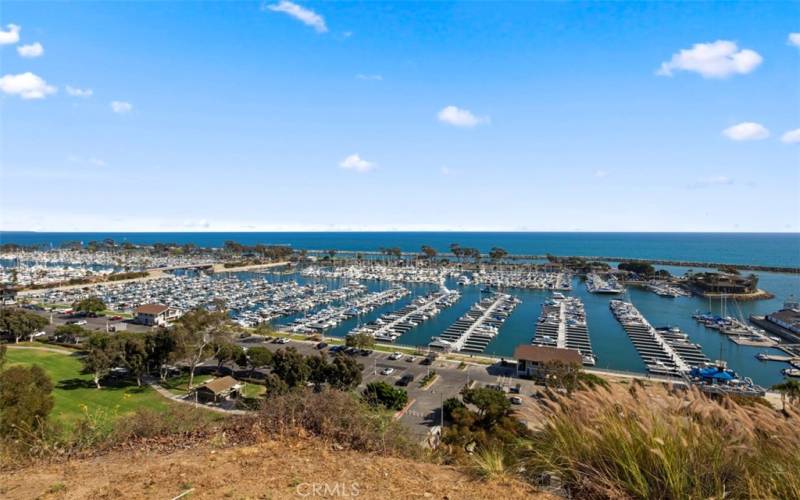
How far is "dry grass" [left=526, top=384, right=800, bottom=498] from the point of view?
368 centimetres

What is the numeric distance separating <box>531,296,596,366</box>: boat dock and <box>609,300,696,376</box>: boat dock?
453 centimetres

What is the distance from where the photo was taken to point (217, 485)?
4645 millimetres

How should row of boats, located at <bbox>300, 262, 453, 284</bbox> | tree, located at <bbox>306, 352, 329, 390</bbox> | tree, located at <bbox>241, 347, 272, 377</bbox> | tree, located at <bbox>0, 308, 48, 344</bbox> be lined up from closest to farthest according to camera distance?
tree, located at <bbox>306, 352, 329, 390</bbox> < tree, located at <bbox>241, 347, 272, 377</bbox> < tree, located at <bbox>0, 308, 48, 344</bbox> < row of boats, located at <bbox>300, 262, 453, 284</bbox>

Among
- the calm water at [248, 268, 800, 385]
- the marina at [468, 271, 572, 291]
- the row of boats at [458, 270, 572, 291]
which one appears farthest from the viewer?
the row of boats at [458, 270, 572, 291]

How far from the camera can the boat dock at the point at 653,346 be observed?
32.8 metres

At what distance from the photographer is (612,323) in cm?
4900

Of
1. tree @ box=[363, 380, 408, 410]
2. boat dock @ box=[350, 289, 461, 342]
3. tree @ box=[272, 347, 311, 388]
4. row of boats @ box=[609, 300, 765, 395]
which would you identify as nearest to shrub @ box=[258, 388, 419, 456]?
tree @ box=[363, 380, 408, 410]

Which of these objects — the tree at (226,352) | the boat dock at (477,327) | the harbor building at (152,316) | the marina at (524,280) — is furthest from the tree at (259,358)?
the marina at (524,280)

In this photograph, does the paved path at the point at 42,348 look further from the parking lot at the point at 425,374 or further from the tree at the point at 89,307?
the parking lot at the point at 425,374

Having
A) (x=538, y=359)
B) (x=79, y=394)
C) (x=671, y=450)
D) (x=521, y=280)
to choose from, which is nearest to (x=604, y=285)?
(x=521, y=280)

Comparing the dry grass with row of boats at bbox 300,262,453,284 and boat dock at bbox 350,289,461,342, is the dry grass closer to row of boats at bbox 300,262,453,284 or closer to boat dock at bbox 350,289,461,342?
boat dock at bbox 350,289,461,342

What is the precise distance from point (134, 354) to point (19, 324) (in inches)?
795

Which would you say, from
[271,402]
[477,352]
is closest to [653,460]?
[271,402]

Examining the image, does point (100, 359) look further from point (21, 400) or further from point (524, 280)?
point (524, 280)
